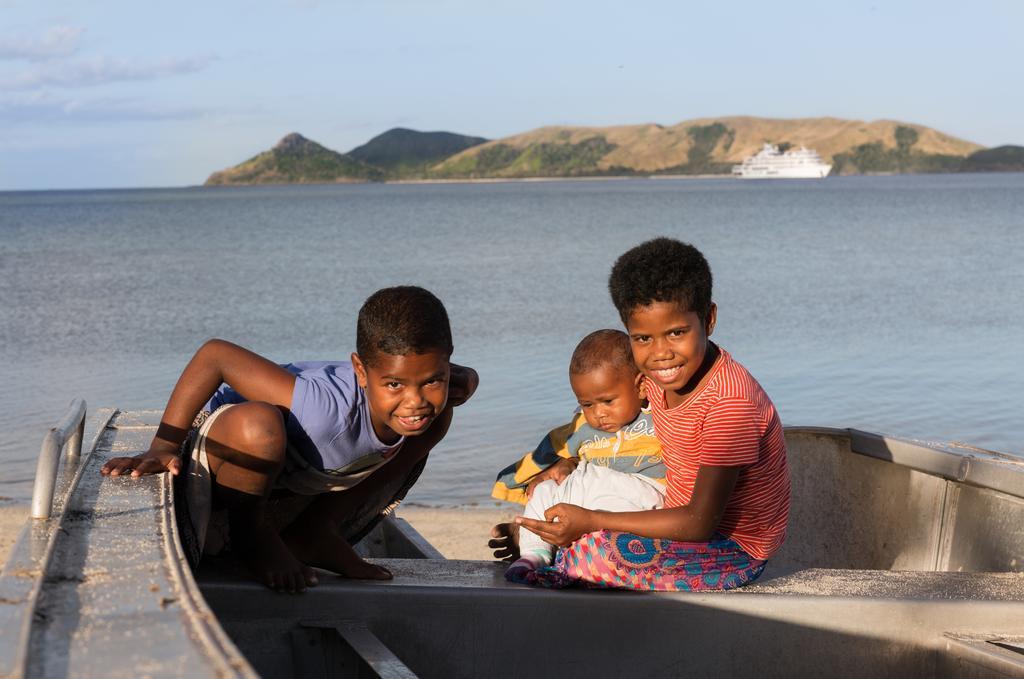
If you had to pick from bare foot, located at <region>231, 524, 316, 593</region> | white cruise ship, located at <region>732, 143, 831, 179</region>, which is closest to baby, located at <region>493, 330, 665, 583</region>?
bare foot, located at <region>231, 524, 316, 593</region>

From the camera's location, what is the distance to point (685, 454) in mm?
3197

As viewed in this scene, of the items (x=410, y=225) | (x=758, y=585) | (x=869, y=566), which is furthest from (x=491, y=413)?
(x=410, y=225)

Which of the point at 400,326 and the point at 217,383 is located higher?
the point at 400,326

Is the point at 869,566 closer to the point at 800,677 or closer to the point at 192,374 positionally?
the point at 800,677

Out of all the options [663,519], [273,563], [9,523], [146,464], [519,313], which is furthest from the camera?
[519,313]

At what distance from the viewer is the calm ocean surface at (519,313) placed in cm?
1066

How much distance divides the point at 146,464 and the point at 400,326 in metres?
0.71

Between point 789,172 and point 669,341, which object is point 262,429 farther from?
point 789,172

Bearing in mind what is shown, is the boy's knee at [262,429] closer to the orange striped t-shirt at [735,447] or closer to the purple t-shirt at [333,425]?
the purple t-shirt at [333,425]

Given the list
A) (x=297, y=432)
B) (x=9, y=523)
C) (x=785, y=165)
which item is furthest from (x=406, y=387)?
(x=785, y=165)

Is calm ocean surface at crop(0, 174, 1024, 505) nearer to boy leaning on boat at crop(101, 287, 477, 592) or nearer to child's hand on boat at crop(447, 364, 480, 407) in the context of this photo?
child's hand on boat at crop(447, 364, 480, 407)

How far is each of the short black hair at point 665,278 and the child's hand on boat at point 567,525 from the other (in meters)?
0.55

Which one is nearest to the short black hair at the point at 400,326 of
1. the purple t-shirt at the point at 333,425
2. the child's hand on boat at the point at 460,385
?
the purple t-shirt at the point at 333,425

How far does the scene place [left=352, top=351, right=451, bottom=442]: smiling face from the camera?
3.02 m
